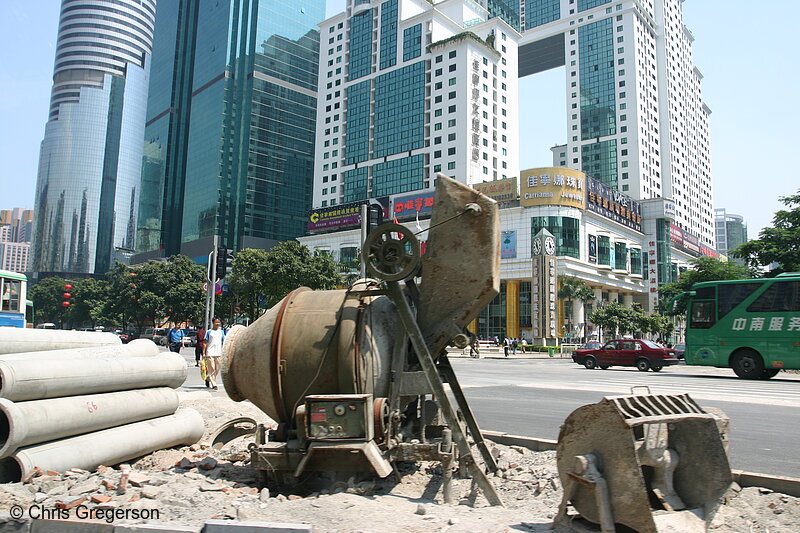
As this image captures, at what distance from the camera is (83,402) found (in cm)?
563

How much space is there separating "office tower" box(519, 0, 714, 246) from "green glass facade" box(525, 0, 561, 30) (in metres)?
0.21

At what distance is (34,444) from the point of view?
5117mm

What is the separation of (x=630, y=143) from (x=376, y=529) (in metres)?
101

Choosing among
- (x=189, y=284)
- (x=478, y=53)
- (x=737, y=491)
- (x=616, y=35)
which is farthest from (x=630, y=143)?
(x=737, y=491)

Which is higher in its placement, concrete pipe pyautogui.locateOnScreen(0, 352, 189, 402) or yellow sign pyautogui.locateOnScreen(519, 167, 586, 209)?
yellow sign pyautogui.locateOnScreen(519, 167, 586, 209)

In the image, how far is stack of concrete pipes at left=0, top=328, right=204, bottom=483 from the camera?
4.97 m

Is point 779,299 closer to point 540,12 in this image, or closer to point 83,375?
point 83,375

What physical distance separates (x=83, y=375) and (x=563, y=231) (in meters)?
59.2

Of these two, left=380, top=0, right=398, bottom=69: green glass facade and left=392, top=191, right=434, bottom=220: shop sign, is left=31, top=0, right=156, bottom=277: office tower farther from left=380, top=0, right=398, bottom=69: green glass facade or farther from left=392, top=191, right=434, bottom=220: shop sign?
left=392, top=191, right=434, bottom=220: shop sign

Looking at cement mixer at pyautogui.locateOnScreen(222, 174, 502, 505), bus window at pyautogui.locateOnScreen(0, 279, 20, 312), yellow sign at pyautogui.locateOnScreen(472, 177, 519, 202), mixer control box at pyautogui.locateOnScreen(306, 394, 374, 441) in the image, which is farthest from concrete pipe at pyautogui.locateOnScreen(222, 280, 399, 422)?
yellow sign at pyautogui.locateOnScreen(472, 177, 519, 202)

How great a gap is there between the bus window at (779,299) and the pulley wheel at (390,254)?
18.5 meters

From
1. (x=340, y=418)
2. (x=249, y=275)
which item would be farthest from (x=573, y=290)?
(x=340, y=418)

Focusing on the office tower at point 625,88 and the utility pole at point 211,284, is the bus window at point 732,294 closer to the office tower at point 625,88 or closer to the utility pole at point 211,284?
the utility pole at point 211,284

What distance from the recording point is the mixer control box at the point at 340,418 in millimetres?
4719
